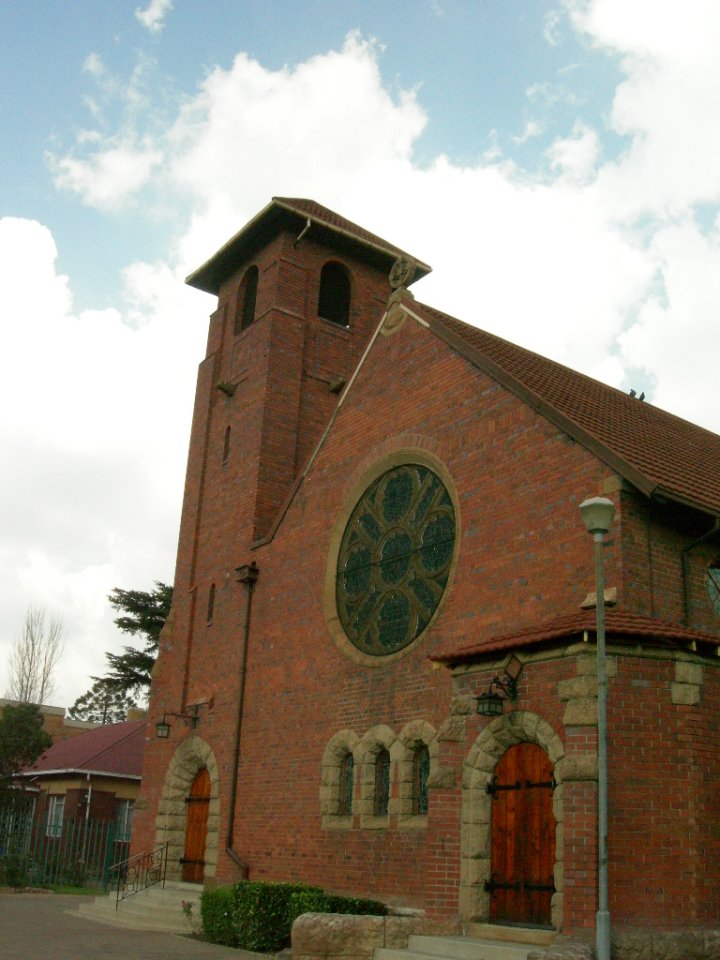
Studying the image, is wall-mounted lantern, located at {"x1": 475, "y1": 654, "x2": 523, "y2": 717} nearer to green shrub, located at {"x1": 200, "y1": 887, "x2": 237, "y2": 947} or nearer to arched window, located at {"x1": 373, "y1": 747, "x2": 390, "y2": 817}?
arched window, located at {"x1": 373, "y1": 747, "x2": 390, "y2": 817}

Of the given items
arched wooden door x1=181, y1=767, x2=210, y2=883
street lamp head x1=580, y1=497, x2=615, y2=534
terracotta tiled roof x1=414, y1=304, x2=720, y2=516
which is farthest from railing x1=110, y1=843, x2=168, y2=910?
street lamp head x1=580, y1=497, x2=615, y2=534

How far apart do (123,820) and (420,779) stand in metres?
21.5

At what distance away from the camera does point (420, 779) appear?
1473 centimetres

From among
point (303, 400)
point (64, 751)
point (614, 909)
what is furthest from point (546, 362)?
point (64, 751)

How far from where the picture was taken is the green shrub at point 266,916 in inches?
555

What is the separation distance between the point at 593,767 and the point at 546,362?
38.3 ft

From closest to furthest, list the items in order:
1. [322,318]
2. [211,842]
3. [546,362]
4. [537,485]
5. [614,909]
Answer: [614,909]
[537,485]
[211,842]
[546,362]
[322,318]

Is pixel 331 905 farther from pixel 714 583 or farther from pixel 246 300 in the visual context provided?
pixel 246 300

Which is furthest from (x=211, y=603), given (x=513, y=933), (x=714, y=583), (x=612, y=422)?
(x=513, y=933)

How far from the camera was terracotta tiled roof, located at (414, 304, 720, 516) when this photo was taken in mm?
12827

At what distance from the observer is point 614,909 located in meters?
9.89

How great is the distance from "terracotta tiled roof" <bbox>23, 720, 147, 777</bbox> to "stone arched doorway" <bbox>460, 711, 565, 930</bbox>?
2371cm

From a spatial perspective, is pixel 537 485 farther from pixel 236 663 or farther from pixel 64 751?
pixel 64 751

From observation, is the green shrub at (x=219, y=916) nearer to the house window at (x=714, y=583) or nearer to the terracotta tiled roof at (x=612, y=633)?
the terracotta tiled roof at (x=612, y=633)
